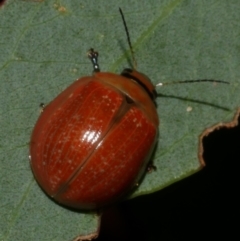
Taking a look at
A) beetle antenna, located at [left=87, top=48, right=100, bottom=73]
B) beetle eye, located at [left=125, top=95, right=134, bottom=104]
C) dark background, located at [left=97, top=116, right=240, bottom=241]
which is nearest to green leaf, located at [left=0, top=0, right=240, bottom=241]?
beetle antenna, located at [left=87, top=48, right=100, bottom=73]

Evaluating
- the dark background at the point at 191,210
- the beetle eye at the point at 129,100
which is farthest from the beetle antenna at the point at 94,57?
the dark background at the point at 191,210

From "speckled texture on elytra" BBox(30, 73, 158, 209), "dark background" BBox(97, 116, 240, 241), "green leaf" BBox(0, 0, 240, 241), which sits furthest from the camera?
"dark background" BBox(97, 116, 240, 241)

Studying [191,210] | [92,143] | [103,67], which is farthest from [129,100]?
[191,210]

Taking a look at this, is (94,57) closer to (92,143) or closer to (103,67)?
(103,67)

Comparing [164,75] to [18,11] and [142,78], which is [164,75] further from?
[18,11]

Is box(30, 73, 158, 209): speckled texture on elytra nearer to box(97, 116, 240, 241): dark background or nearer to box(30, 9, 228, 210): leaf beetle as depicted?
box(30, 9, 228, 210): leaf beetle

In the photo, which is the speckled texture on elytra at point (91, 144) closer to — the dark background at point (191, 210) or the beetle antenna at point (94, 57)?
the beetle antenna at point (94, 57)

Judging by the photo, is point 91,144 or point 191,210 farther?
point 191,210

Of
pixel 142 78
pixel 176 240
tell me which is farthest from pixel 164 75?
pixel 176 240
